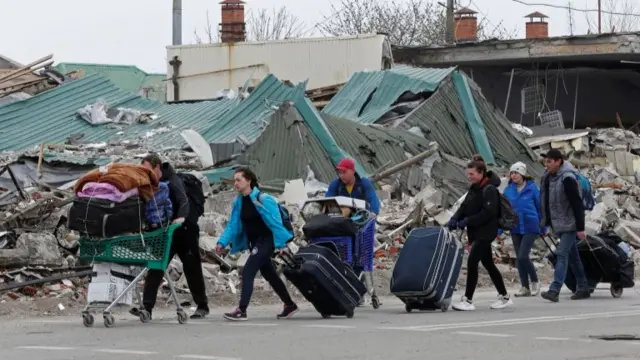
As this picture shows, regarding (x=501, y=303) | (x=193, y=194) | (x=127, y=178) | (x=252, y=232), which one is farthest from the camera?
(x=501, y=303)

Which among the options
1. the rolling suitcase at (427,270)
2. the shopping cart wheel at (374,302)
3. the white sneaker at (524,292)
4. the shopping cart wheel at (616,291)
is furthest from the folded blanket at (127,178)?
the shopping cart wheel at (616,291)

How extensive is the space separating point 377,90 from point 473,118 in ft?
A: 8.14

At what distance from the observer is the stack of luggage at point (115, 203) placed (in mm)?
13078

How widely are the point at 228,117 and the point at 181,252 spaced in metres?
14.4

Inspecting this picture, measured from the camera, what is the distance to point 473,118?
2812cm

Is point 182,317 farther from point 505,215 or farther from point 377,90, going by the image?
point 377,90

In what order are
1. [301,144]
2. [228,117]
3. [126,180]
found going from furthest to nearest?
[228,117] → [301,144] → [126,180]

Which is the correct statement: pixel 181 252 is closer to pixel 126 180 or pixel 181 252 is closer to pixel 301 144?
pixel 126 180

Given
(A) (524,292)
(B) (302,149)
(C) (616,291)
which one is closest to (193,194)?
(A) (524,292)

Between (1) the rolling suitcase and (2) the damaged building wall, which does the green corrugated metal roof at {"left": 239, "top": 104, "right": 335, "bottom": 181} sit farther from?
(2) the damaged building wall

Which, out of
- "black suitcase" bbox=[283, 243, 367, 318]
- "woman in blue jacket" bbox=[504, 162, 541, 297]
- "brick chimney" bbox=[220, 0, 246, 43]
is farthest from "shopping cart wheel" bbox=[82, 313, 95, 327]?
"brick chimney" bbox=[220, 0, 246, 43]

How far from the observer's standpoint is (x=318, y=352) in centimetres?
1074

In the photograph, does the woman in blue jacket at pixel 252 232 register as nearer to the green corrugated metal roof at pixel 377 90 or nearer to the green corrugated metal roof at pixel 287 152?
the green corrugated metal roof at pixel 287 152

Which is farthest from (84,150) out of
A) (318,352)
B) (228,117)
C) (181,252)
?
(318,352)
